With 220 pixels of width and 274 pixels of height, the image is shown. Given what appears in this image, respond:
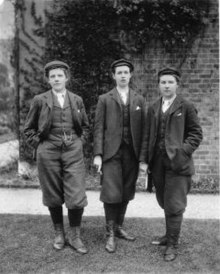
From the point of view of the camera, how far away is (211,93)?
6629 mm

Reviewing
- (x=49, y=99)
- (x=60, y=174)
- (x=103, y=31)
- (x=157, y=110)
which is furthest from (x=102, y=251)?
(x=103, y=31)

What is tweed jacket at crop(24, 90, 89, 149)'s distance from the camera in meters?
3.95

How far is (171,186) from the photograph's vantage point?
384 cm

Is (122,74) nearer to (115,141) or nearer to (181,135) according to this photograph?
(115,141)

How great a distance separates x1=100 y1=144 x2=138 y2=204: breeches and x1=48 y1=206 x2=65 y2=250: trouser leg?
51cm

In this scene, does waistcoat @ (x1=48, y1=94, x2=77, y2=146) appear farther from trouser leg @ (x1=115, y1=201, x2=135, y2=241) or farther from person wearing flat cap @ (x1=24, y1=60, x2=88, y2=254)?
trouser leg @ (x1=115, y1=201, x2=135, y2=241)

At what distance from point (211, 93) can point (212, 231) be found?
9.15 ft

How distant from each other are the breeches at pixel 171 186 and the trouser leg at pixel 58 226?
115cm

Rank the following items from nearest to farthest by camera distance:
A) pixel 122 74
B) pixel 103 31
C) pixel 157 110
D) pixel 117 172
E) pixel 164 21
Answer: pixel 157 110 → pixel 122 74 → pixel 117 172 → pixel 164 21 → pixel 103 31

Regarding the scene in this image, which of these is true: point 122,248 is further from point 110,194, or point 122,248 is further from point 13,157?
point 13,157

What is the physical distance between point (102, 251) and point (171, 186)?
3.37ft

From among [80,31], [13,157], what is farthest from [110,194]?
[13,157]

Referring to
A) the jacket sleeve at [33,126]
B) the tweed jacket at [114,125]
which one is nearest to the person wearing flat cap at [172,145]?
the tweed jacket at [114,125]

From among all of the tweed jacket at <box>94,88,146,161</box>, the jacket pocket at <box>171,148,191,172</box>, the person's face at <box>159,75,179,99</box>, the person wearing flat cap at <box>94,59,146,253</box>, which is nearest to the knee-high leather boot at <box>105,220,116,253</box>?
the person wearing flat cap at <box>94,59,146,253</box>
